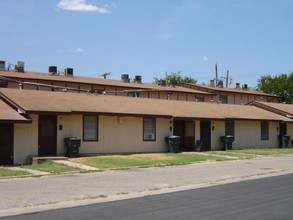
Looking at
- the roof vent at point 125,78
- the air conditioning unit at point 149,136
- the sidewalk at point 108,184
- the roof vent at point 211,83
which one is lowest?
the sidewalk at point 108,184

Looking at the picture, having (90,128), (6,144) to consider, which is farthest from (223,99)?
(6,144)

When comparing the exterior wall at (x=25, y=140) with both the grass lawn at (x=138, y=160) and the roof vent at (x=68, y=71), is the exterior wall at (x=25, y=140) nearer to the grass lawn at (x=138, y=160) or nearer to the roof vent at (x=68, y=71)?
the grass lawn at (x=138, y=160)

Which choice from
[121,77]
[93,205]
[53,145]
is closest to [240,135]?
[53,145]

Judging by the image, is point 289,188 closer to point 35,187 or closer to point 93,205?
point 93,205

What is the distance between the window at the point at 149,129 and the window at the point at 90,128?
364 cm

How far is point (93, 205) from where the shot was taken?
1119cm

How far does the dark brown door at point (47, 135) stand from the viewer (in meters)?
24.1

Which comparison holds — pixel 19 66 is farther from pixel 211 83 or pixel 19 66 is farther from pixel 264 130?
pixel 211 83

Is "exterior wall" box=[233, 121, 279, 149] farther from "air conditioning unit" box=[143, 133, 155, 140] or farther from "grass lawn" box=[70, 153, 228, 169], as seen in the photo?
"grass lawn" box=[70, 153, 228, 169]

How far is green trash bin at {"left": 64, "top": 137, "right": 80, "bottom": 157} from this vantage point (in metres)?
24.4

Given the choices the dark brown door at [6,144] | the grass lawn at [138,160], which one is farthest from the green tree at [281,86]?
the dark brown door at [6,144]

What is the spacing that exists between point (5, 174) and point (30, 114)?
563 cm

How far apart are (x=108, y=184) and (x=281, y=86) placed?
2650 inches

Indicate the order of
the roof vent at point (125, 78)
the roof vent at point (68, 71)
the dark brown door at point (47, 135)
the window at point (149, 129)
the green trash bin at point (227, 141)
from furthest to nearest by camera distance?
the roof vent at point (125, 78) < the roof vent at point (68, 71) < the green trash bin at point (227, 141) < the window at point (149, 129) < the dark brown door at point (47, 135)
